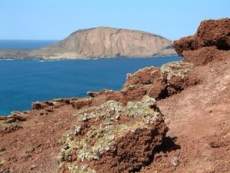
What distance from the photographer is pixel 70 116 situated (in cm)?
2850

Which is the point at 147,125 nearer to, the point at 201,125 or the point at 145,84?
the point at 201,125

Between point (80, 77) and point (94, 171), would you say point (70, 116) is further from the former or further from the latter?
point (80, 77)

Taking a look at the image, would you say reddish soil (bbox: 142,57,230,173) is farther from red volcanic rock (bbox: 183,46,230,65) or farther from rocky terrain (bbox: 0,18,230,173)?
red volcanic rock (bbox: 183,46,230,65)

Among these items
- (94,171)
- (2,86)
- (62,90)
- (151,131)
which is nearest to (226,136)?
(151,131)

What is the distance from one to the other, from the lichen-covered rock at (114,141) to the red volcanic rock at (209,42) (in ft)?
48.1

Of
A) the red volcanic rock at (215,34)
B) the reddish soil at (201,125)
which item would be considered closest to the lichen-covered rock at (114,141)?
the reddish soil at (201,125)

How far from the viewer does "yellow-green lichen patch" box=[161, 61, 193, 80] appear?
27.6 meters

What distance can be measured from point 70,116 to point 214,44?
10.7 m

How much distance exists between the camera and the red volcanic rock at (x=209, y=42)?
31036 mm

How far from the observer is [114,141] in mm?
15609

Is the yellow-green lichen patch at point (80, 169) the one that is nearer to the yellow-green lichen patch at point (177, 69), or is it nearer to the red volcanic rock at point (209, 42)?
the yellow-green lichen patch at point (177, 69)

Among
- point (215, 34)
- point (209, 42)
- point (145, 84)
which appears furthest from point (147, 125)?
point (209, 42)

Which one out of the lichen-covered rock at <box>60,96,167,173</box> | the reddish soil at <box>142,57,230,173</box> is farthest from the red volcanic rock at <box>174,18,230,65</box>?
the lichen-covered rock at <box>60,96,167,173</box>

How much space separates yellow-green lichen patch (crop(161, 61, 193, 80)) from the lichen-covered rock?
10.6 metres
